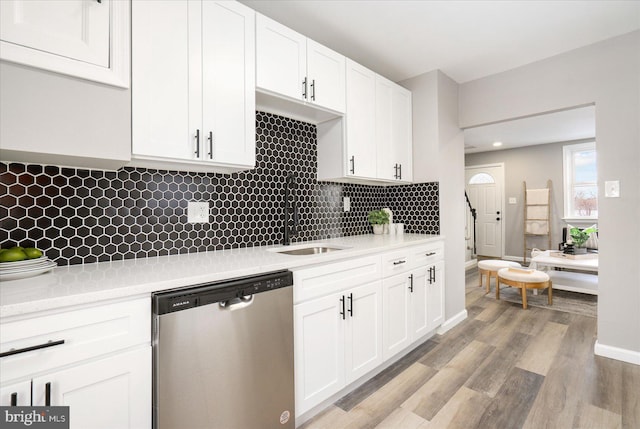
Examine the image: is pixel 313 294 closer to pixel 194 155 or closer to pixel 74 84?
pixel 194 155

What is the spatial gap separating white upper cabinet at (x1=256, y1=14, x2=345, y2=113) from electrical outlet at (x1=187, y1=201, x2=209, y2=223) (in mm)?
821

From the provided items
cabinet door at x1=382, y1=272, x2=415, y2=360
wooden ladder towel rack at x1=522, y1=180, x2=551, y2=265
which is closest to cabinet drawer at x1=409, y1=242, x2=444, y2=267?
cabinet door at x1=382, y1=272, x2=415, y2=360

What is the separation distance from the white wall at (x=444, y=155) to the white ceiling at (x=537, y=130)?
1.34 meters

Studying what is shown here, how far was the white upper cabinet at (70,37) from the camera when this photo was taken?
1094 millimetres

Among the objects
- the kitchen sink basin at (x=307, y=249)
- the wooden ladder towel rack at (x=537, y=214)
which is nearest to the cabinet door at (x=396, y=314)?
the kitchen sink basin at (x=307, y=249)

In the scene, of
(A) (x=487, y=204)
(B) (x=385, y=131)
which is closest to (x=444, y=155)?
(B) (x=385, y=131)

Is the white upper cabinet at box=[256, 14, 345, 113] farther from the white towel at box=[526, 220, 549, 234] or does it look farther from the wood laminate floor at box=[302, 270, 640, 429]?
the white towel at box=[526, 220, 549, 234]

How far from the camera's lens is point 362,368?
2014 mm

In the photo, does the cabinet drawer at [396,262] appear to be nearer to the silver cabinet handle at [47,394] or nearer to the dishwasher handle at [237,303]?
the dishwasher handle at [237,303]

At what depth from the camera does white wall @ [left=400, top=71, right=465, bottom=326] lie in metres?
3.01

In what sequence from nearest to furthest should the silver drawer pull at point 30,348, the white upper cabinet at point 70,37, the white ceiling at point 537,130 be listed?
the silver drawer pull at point 30,348
the white upper cabinet at point 70,37
the white ceiling at point 537,130

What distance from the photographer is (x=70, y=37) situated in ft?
3.94

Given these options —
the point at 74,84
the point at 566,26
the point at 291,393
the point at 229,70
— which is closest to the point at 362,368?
the point at 291,393

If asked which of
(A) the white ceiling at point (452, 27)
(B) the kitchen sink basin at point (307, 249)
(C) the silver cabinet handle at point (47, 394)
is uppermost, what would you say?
(A) the white ceiling at point (452, 27)
